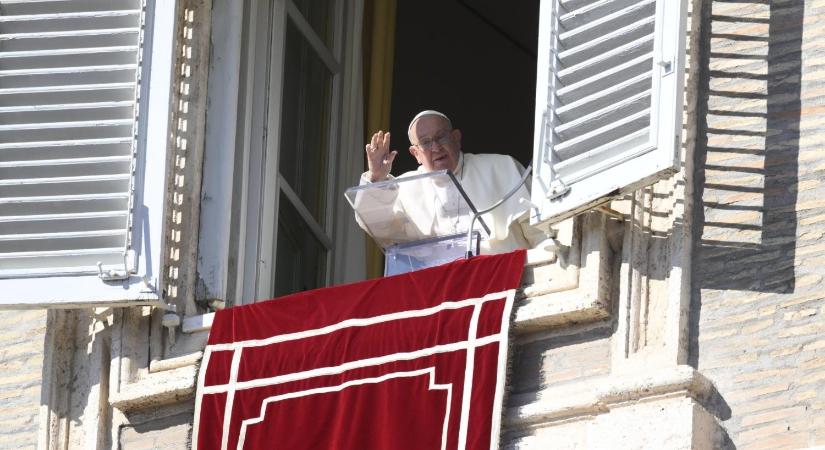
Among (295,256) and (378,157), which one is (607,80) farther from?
(295,256)

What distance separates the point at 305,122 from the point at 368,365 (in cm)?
185

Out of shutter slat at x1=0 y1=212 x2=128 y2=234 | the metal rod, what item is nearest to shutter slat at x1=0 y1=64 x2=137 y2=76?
shutter slat at x1=0 y1=212 x2=128 y2=234

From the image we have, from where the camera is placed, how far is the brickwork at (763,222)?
8.97 metres

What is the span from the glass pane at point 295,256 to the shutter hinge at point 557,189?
1.68 meters

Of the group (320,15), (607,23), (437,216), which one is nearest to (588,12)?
(607,23)

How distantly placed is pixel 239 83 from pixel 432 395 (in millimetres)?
1729

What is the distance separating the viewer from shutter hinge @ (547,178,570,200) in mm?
9406

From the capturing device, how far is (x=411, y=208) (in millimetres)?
10312

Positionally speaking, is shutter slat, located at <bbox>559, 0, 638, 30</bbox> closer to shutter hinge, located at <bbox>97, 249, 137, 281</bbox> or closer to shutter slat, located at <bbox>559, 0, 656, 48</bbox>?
shutter slat, located at <bbox>559, 0, 656, 48</bbox>

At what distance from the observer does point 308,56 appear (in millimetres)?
11312

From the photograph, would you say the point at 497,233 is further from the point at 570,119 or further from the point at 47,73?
the point at 47,73

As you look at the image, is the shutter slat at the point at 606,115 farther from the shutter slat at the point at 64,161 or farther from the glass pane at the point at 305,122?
the glass pane at the point at 305,122

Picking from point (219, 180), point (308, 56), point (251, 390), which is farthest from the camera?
point (308, 56)

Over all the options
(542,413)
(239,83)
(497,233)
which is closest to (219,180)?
(239,83)
